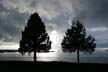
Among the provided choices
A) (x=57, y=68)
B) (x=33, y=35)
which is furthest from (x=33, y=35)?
(x=57, y=68)

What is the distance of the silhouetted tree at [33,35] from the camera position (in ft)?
155

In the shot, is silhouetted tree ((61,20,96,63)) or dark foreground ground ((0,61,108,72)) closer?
dark foreground ground ((0,61,108,72))

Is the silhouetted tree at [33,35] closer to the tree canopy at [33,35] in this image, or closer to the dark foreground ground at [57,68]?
the tree canopy at [33,35]

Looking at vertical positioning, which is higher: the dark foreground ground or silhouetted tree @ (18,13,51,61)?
silhouetted tree @ (18,13,51,61)

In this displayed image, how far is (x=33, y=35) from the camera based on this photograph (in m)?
47.3

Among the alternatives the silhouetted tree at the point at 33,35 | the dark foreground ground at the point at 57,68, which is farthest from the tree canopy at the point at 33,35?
the dark foreground ground at the point at 57,68

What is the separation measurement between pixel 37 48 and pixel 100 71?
19.8m

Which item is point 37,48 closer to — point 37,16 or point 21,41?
point 21,41

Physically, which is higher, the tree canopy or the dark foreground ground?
the tree canopy

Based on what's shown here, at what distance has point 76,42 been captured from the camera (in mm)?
48594

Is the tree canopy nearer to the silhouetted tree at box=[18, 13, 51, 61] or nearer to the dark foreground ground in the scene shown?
the silhouetted tree at box=[18, 13, 51, 61]

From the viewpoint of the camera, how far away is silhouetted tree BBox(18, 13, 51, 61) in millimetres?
47094

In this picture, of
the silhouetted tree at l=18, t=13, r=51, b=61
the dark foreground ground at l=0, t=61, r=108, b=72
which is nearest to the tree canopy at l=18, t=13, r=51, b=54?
the silhouetted tree at l=18, t=13, r=51, b=61

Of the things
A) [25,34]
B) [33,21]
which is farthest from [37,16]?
[25,34]
